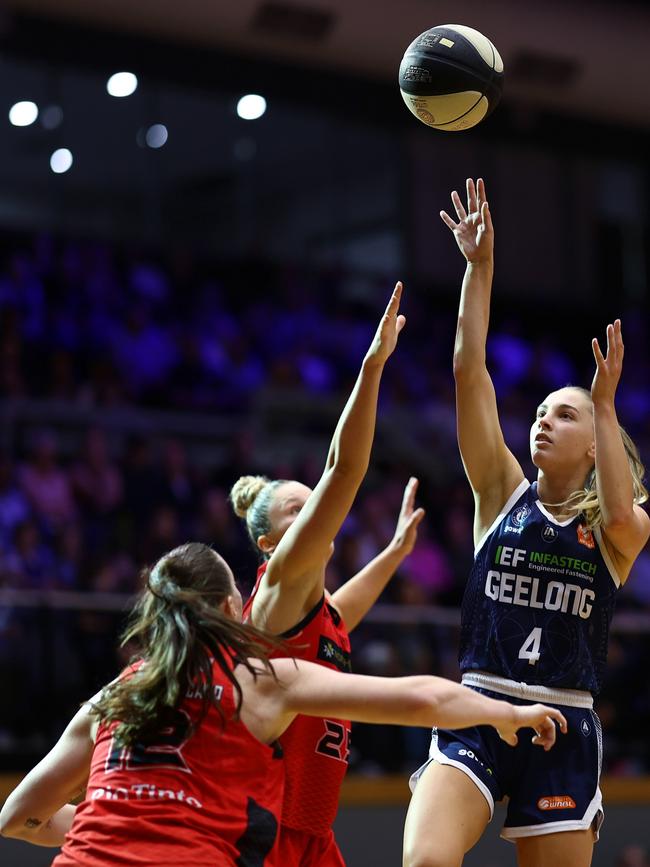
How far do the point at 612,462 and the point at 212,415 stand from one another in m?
7.94

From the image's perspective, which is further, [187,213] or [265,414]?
[187,213]

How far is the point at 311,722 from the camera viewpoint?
385cm

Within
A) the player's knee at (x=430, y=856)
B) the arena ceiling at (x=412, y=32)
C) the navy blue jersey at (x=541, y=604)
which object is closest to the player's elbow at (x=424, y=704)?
the player's knee at (x=430, y=856)

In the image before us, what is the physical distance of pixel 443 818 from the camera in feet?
12.0

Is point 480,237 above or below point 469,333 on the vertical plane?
above

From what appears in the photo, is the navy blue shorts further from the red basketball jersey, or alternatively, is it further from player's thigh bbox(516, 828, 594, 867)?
the red basketball jersey

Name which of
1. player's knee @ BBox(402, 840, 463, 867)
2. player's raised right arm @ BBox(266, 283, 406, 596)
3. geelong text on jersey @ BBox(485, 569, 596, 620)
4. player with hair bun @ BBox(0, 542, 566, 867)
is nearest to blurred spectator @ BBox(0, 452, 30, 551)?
geelong text on jersey @ BBox(485, 569, 596, 620)

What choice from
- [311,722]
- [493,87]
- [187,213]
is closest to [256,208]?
[187,213]

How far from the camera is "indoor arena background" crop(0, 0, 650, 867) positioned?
809cm

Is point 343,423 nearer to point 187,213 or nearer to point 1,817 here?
point 1,817

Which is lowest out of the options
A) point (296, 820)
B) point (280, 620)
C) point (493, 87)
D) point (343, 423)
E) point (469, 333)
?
point (296, 820)

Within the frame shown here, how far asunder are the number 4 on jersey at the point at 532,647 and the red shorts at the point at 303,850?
0.76m

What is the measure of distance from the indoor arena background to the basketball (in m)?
3.72

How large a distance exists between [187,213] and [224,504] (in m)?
6.98
